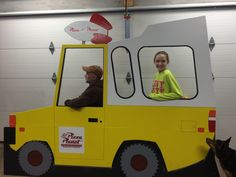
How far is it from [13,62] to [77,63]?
2.79 meters

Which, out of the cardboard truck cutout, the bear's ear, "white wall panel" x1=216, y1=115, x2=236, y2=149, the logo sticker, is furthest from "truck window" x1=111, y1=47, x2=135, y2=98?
"white wall panel" x1=216, y1=115, x2=236, y2=149

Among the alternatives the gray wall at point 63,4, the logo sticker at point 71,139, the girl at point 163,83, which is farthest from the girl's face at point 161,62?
the gray wall at point 63,4

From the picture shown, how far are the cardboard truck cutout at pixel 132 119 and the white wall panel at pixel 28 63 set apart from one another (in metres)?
2.79

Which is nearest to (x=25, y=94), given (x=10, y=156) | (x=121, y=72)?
(x=10, y=156)

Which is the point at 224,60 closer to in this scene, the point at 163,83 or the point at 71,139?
the point at 163,83

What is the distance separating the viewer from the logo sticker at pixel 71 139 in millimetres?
3496

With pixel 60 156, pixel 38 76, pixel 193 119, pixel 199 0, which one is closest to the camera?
pixel 193 119

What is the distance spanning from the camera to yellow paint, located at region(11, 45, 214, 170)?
3.28 m

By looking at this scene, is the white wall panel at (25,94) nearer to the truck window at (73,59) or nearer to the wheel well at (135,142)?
the truck window at (73,59)

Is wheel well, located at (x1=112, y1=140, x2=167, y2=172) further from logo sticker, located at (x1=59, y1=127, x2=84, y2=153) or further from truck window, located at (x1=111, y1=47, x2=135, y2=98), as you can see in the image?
truck window, located at (x1=111, y1=47, x2=135, y2=98)

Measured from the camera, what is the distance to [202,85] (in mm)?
3266

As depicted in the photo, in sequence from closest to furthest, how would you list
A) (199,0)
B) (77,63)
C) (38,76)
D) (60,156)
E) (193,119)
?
(193,119), (60,156), (77,63), (199,0), (38,76)

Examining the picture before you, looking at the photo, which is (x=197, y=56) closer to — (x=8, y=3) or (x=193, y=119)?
(x=193, y=119)

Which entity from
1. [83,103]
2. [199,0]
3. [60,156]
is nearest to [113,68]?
[83,103]
